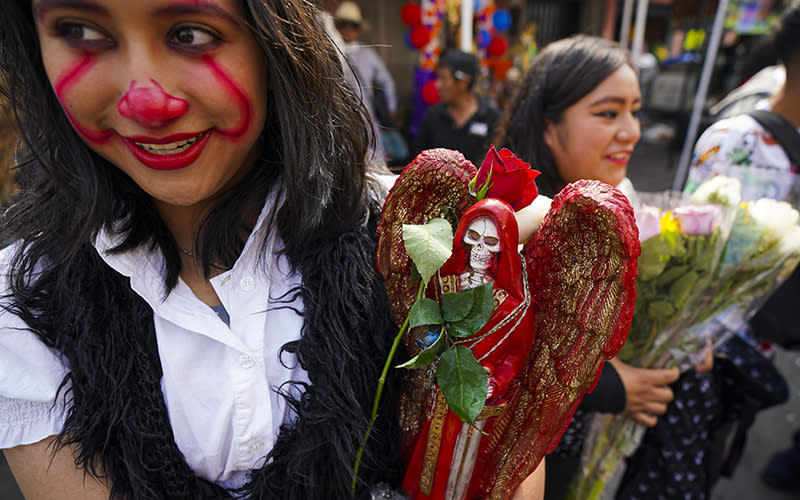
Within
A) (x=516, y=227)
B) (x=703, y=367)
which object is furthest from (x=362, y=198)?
(x=703, y=367)

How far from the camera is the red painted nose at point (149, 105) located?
736 mm

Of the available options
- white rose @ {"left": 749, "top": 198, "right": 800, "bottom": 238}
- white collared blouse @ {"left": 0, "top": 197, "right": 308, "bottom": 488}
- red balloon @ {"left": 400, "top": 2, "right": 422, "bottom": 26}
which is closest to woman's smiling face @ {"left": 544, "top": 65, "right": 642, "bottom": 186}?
white rose @ {"left": 749, "top": 198, "right": 800, "bottom": 238}

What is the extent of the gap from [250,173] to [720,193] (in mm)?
1156

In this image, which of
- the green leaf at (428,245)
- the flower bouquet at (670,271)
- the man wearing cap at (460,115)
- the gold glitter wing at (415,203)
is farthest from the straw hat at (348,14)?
the green leaf at (428,245)

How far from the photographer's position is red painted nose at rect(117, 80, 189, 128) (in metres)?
0.74

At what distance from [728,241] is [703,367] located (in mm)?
442

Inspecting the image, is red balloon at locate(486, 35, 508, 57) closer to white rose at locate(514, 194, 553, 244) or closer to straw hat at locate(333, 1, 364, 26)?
straw hat at locate(333, 1, 364, 26)

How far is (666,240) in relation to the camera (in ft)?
3.95

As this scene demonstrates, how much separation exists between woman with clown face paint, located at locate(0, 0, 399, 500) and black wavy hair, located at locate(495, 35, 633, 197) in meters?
0.79

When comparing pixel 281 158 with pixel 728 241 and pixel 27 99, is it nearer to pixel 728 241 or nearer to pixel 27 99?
pixel 27 99

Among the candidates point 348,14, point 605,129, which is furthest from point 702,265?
point 348,14

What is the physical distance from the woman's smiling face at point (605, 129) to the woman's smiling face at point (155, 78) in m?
1.01

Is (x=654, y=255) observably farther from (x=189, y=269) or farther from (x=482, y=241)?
(x=189, y=269)

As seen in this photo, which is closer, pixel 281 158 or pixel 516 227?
pixel 516 227
